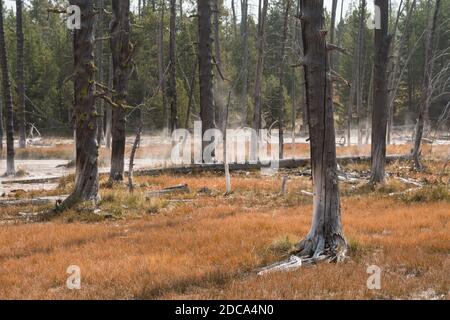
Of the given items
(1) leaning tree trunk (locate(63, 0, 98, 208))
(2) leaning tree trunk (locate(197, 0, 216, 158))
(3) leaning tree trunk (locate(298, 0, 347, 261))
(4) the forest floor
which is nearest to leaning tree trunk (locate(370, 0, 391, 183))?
(4) the forest floor

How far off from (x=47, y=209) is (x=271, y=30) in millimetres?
46372

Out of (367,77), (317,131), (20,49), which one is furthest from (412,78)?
(317,131)

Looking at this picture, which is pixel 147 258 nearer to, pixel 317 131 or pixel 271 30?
pixel 317 131

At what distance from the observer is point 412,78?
51.5 meters

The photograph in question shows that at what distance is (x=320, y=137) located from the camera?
8.26 meters

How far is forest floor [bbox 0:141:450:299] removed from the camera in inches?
255

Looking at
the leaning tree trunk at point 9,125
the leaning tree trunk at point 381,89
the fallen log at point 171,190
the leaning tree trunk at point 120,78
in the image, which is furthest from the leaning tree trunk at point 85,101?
the leaning tree trunk at point 381,89

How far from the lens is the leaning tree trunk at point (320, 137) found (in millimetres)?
8141

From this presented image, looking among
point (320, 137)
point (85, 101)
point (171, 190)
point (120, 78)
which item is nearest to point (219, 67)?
point (120, 78)

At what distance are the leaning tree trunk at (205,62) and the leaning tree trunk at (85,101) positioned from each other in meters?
9.58

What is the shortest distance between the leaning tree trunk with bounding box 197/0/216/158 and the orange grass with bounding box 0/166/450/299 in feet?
31.6

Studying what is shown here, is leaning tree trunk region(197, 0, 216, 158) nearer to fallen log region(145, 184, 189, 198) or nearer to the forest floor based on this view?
fallen log region(145, 184, 189, 198)

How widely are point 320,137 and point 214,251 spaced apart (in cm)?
245

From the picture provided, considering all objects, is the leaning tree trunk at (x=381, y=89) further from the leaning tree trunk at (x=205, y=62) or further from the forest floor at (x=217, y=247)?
the leaning tree trunk at (x=205, y=62)
